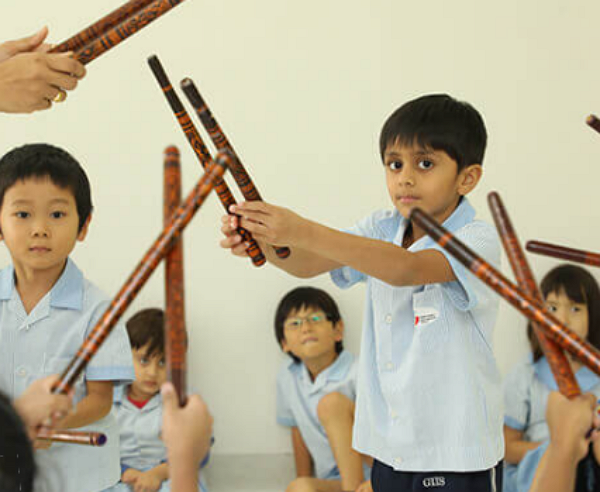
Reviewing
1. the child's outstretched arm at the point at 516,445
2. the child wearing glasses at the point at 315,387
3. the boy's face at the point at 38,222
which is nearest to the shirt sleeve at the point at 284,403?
the child wearing glasses at the point at 315,387

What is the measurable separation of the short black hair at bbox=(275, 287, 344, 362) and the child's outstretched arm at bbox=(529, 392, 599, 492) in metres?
1.32

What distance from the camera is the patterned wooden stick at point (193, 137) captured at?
1.01 m

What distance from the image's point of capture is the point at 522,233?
2213mm

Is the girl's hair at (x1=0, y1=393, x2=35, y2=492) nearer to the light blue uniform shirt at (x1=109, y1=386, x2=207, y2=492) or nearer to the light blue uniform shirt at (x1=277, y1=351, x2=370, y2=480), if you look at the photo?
the light blue uniform shirt at (x1=109, y1=386, x2=207, y2=492)

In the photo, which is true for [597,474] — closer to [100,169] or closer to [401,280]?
[401,280]

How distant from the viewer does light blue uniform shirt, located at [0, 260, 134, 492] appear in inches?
50.6

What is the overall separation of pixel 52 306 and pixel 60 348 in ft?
0.24

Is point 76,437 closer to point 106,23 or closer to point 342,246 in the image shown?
point 342,246

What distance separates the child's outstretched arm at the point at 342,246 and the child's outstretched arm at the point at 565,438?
0.33 m

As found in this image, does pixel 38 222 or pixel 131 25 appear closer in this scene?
pixel 131 25

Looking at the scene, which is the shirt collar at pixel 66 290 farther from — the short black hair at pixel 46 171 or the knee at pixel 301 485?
the knee at pixel 301 485

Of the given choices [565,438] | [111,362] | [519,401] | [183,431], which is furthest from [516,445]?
[183,431]

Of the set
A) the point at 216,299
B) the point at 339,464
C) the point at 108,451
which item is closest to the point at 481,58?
the point at 216,299

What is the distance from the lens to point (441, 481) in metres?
1.15
